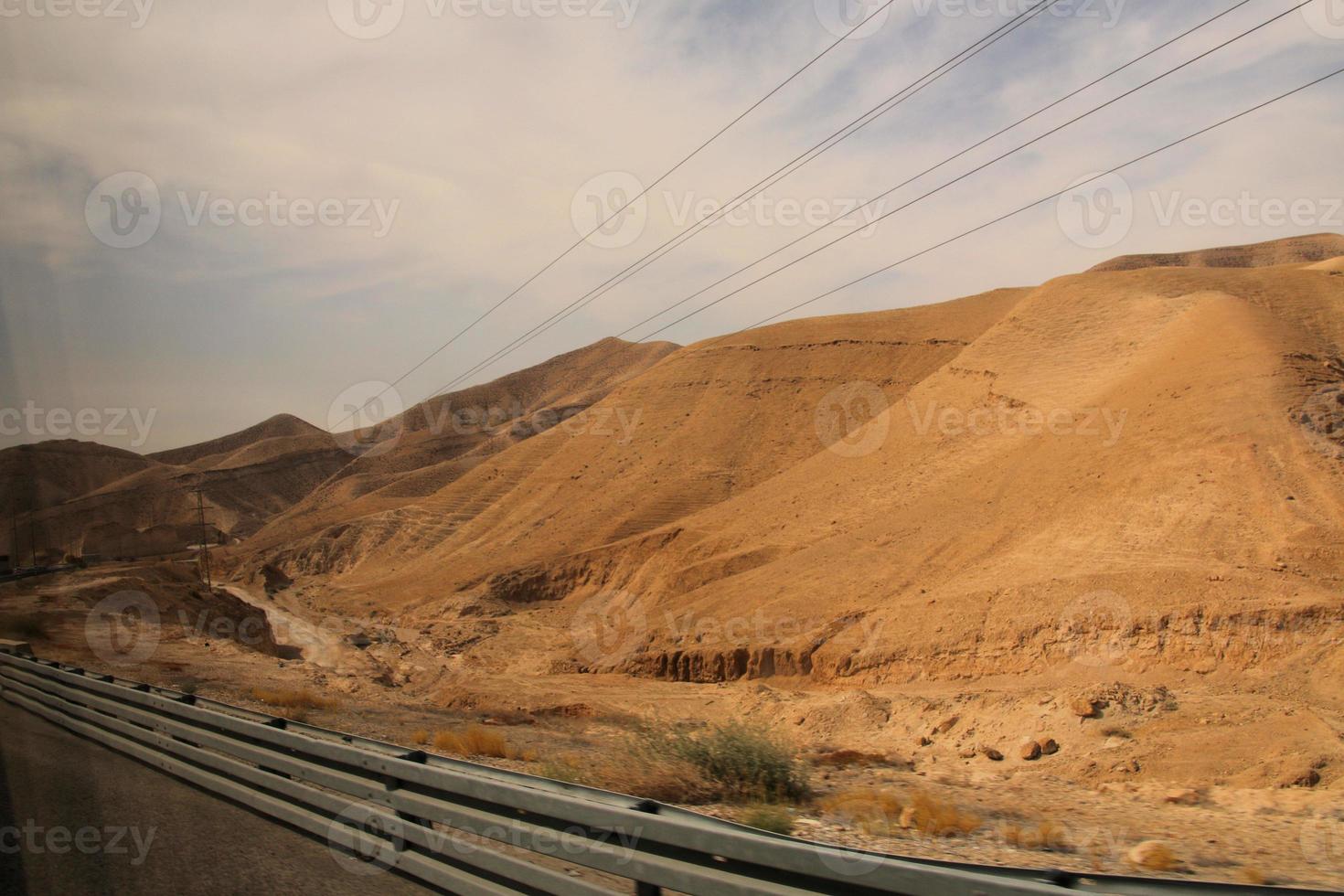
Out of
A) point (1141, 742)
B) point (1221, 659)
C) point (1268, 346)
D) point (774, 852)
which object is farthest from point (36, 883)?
point (1268, 346)

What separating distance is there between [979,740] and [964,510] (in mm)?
13643

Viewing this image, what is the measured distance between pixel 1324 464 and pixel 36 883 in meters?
26.3

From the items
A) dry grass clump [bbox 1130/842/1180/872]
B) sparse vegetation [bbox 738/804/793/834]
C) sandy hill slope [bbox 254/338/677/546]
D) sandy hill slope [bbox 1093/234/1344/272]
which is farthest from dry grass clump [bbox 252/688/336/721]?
sandy hill slope [bbox 1093/234/1344/272]

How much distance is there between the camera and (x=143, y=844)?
5.72 m

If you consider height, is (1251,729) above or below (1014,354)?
below

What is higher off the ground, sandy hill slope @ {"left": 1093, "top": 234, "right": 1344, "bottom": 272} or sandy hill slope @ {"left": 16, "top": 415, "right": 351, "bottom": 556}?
sandy hill slope @ {"left": 1093, "top": 234, "right": 1344, "bottom": 272}

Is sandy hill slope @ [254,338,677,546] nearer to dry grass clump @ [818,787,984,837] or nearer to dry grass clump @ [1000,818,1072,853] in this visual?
dry grass clump @ [818,787,984,837]

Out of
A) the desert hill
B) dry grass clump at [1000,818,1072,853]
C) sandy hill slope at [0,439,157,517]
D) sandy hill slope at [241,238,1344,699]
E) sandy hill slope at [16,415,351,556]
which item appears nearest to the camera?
dry grass clump at [1000,818,1072,853]

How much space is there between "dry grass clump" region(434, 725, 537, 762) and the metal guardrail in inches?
95.5

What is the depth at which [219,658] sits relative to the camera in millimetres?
22172

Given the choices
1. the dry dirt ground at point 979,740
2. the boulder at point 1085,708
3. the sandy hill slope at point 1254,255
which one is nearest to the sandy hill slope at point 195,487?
the dry dirt ground at point 979,740

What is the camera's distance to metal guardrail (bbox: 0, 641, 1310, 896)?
11.6ft

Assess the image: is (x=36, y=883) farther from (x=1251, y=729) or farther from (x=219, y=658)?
(x=219, y=658)

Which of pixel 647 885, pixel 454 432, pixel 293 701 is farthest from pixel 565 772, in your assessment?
pixel 454 432
